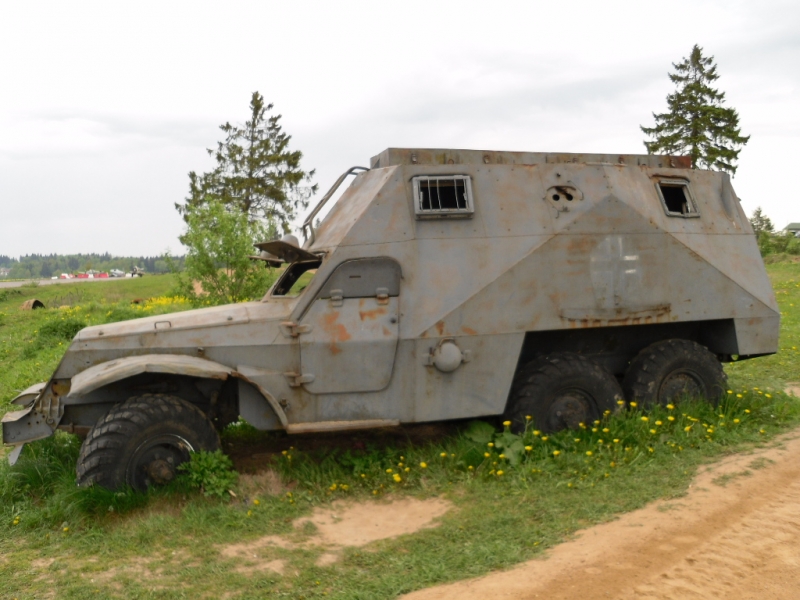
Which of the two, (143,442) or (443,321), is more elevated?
(443,321)

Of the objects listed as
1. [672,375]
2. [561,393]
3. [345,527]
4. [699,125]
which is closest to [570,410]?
[561,393]

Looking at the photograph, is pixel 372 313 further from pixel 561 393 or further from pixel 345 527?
pixel 561 393

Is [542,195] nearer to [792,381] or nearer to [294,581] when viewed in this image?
[294,581]

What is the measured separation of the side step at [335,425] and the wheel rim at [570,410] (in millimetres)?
1450

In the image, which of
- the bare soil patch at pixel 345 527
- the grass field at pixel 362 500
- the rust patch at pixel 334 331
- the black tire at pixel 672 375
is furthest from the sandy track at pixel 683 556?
the rust patch at pixel 334 331

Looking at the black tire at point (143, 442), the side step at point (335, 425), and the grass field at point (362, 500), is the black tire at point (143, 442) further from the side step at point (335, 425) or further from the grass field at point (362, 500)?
the side step at point (335, 425)

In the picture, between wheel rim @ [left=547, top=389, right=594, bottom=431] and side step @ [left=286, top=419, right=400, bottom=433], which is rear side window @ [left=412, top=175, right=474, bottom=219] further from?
wheel rim @ [left=547, top=389, right=594, bottom=431]

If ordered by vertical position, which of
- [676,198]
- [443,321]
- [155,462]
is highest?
[676,198]

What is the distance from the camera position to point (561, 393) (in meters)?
6.86

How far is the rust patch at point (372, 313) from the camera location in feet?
20.6

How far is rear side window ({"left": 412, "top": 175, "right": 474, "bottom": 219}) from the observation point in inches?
257

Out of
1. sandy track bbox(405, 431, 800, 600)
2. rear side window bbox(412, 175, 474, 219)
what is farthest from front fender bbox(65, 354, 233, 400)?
sandy track bbox(405, 431, 800, 600)

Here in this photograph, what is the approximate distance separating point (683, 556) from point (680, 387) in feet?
9.38

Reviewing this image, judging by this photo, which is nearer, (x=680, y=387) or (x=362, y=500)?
(x=362, y=500)
